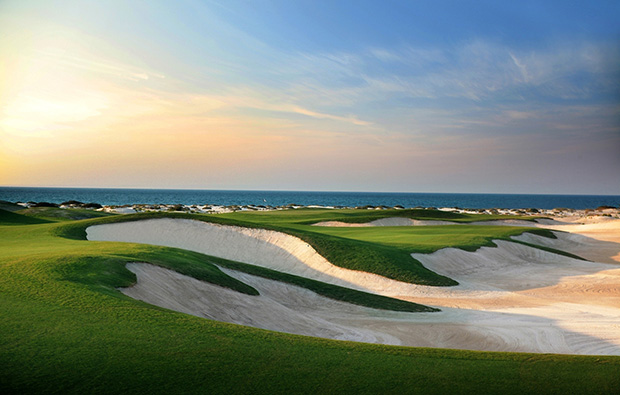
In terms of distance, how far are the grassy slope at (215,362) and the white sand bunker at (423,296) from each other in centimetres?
383

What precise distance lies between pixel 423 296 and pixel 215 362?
52.7 ft

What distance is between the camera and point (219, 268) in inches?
678

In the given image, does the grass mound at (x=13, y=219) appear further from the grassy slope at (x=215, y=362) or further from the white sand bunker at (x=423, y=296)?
the grassy slope at (x=215, y=362)

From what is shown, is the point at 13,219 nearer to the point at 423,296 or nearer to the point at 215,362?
the point at 423,296

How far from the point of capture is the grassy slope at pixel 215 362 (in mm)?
5621

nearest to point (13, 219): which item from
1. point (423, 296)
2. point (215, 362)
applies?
point (423, 296)

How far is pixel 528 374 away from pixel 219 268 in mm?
12504

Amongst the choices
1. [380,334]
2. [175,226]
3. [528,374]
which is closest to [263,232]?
[175,226]

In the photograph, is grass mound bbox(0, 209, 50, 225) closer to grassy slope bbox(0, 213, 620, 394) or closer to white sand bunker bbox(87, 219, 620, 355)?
white sand bunker bbox(87, 219, 620, 355)

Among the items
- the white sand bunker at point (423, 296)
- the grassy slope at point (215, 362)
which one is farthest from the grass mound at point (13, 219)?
the grassy slope at point (215, 362)

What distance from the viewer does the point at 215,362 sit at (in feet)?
20.6

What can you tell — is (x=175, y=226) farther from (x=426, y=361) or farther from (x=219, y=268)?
(x=426, y=361)

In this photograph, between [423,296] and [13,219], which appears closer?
[423,296]

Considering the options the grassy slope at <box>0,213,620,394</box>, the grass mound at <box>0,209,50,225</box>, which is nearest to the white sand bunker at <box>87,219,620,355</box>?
the grassy slope at <box>0,213,620,394</box>
